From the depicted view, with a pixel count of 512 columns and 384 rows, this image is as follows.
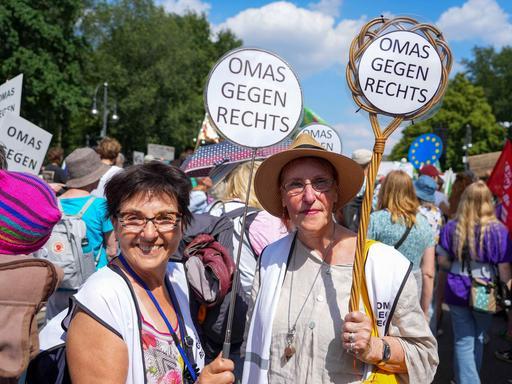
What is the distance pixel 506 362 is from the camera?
19.1ft

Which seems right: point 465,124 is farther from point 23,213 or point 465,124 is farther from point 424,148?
point 23,213

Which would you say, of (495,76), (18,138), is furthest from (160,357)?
(495,76)

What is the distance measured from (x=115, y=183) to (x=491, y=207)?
3.63 metres

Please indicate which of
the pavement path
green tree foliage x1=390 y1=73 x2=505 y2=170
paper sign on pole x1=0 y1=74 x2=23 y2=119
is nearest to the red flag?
the pavement path

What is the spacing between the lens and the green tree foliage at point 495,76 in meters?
58.2

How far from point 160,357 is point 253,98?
138 centimetres

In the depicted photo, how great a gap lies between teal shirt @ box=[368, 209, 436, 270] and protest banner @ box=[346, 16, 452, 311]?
2.50 metres

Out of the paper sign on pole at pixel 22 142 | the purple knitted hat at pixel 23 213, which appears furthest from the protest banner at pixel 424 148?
the purple knitted hat at pixel 23 213

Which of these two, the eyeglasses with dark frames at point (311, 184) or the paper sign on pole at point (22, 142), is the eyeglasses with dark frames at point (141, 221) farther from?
the paper sign on pole at point (22, 142)

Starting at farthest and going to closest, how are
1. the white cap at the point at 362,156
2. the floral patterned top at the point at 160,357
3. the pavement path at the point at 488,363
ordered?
the white cap at the point at 362,156
the pavement path at the point at 488,363
the floral patterned top at the point at 160,357

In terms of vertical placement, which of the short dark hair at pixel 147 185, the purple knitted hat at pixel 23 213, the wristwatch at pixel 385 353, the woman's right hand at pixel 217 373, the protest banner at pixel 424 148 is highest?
the protest banner at pixel 424 148

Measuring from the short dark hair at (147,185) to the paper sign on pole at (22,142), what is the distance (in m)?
2.81

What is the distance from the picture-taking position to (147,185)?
211 centimetres

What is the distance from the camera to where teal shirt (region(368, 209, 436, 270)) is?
4582 millimetres
